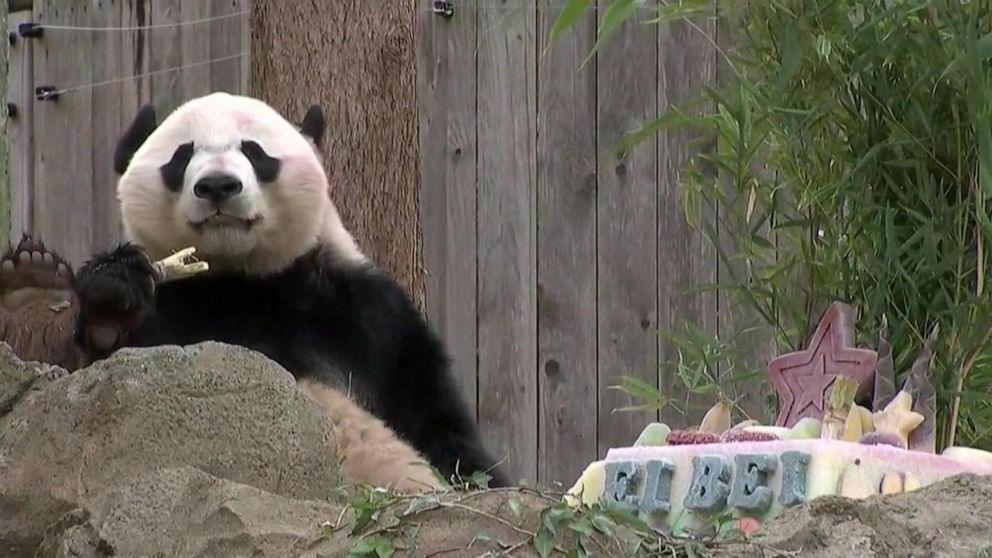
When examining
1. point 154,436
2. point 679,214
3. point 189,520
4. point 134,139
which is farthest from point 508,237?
point 189,520

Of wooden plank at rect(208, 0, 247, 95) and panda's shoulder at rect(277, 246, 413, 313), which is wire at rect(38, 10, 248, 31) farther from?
panda's shoulder at rect(277, 246, 413, 313)

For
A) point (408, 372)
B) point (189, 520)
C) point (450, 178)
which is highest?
point (450, 178)

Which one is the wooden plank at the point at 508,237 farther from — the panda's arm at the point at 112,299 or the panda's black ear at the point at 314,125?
the panda's arm at the point at 112,299

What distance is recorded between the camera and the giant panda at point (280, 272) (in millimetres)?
3732

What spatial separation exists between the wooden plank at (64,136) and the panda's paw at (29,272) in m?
2.58

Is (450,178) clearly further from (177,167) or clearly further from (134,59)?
(177,167)

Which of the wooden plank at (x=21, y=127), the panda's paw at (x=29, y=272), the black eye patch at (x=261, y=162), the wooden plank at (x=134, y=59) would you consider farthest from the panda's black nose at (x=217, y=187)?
the wooden plank at (x=21, y=127)

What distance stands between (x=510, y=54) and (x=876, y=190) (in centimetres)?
245

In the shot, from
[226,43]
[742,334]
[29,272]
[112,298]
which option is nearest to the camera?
[112,298]

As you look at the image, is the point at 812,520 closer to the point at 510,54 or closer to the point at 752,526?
the point at 752,526

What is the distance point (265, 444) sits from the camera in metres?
2.23

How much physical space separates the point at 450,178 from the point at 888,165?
100 inches

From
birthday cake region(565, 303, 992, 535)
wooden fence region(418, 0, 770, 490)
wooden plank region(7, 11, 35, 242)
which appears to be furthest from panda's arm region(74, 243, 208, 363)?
wooden plank region(7, 11, 35, 242)

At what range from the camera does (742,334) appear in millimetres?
3518
